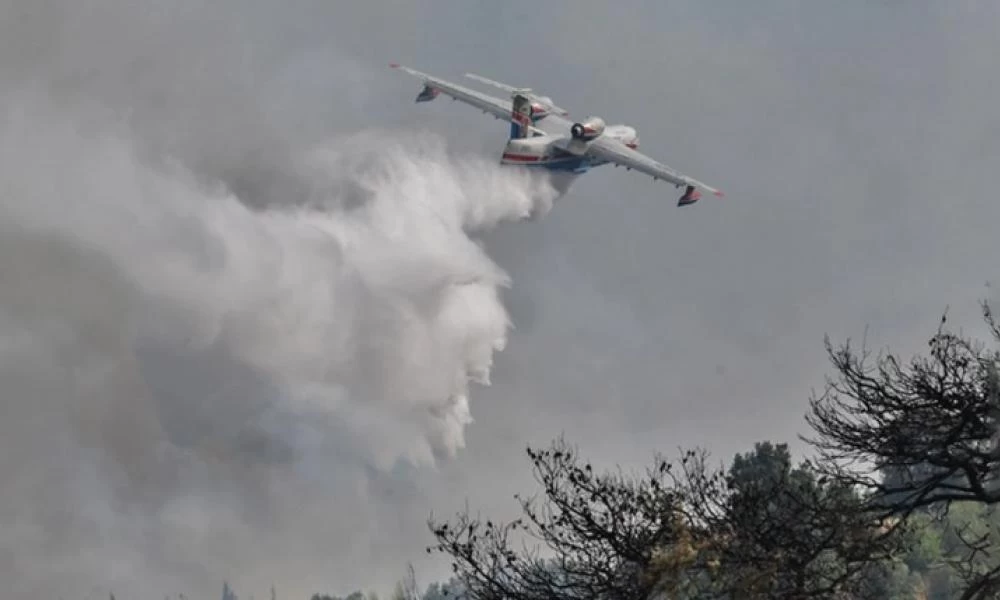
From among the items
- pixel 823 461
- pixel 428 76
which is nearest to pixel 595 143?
pixel 428 76

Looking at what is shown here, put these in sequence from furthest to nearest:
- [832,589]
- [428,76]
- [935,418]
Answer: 1. [428,76]
2. [935,418]
3. [832,589]

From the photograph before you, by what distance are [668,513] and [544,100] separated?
120919mm

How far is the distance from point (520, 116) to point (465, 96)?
13707mm

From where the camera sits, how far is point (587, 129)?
130500 mm

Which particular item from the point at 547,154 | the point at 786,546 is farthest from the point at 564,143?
the point at 786,546

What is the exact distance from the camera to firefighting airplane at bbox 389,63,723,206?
5217 inches

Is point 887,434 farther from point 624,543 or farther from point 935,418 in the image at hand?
point 624,543

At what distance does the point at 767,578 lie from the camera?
1021 inches

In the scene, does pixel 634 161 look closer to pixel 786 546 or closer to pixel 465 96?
pixel 465 96

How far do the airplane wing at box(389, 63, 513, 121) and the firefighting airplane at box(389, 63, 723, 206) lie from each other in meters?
0.11

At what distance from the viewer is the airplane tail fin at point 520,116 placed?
14262cm

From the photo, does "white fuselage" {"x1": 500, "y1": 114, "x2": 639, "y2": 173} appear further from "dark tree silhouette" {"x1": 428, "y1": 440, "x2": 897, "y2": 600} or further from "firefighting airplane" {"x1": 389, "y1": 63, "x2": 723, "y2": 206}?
"dark tree silhouette" {"x1": 428, "y1": 440, "x2": 897, "y2": 600}

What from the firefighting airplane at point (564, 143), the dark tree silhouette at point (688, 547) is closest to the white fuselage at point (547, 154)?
the firefighting airplane at point (564, 143)

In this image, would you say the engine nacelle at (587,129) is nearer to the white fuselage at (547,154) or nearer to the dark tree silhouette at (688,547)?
the white fuselage at (547,154)
